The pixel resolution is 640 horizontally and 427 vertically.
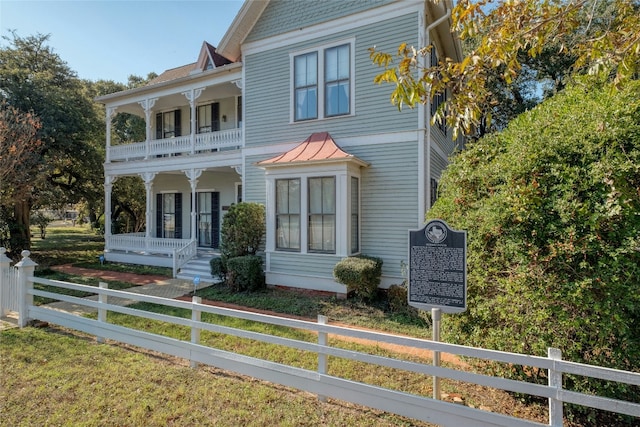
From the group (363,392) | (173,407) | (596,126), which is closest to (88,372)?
(173,407)

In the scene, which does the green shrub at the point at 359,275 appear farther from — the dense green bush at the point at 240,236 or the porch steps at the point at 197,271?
the porch steps at the point at 197,271

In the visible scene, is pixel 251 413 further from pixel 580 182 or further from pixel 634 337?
pixel 580 182

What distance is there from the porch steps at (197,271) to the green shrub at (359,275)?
4940 millimetres

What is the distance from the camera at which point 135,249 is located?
15211 mm

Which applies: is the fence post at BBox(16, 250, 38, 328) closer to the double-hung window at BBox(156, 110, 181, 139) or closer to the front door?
the front door

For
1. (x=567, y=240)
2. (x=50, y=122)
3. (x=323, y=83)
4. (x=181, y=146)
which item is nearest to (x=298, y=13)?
(x=323, y=83)

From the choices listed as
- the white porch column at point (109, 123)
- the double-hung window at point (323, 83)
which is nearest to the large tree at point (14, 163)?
the white porch column at point (109, 123)

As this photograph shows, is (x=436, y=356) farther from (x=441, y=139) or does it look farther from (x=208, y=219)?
(x=208, y=219)

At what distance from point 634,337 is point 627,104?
2328mm

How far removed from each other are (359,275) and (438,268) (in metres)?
4.55

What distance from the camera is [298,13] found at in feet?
36.1

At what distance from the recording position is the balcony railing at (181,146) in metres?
13.3

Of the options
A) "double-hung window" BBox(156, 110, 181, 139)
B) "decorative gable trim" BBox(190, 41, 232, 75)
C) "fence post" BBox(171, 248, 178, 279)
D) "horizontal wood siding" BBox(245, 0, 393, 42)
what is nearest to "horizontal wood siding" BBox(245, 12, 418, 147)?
"horizontal wood siding" BBox(245, 0, 393, 42)

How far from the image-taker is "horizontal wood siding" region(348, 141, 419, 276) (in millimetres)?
9500
